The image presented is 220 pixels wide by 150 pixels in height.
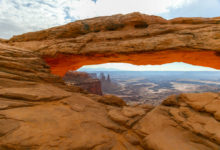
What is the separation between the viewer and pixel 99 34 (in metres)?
9.05

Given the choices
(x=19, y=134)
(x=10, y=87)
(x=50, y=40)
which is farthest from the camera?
(x=50, y=40)

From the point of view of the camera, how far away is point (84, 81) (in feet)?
123

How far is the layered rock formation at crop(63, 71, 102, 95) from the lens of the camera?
118 ft

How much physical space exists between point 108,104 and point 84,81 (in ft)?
104

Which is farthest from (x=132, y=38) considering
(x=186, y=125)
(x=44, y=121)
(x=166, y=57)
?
(x=44, y=121)

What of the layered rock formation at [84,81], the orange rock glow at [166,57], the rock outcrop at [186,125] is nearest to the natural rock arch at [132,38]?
the orange rock glow at [166,57]

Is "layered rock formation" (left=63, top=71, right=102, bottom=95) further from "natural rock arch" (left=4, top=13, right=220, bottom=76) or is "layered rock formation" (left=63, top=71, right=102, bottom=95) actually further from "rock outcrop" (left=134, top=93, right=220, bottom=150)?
"rock outcrop" (left=134, top=93, right=220, bottom=150)

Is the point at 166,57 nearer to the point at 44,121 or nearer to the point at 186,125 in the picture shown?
the point at 186,125

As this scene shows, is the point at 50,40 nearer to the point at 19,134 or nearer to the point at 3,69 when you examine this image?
the point at 3,69

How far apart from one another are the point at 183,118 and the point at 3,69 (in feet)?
30.4

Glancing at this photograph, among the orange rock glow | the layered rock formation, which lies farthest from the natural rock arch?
the layered rock formation

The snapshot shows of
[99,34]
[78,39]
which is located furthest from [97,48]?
[78,39]

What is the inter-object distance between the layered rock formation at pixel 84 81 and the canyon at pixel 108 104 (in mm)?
27347

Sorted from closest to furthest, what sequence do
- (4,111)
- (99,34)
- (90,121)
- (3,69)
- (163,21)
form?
(4,111) < (90,121) < (3,69) < (163,21) < (99,34)
